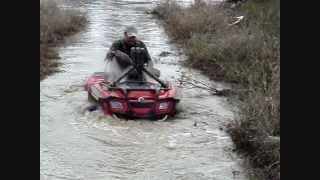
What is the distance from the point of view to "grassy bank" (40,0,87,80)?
1631cm

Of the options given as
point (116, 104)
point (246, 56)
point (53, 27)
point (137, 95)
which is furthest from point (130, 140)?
point (53, 27)

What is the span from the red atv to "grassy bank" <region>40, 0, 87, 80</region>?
4.22 meters

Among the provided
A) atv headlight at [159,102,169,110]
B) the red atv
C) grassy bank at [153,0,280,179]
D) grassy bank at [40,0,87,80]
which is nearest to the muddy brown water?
the red atv

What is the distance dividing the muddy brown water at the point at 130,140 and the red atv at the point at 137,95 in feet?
0.66

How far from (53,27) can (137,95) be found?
1066 centimetres

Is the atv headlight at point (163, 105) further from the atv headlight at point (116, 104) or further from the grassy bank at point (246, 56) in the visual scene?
the grassy bank at point (246, 56)

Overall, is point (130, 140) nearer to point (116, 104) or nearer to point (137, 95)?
point (116, 104)

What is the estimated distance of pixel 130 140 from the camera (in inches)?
384

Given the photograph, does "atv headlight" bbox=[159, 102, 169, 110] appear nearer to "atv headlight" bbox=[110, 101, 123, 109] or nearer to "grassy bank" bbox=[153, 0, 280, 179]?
"atv headlight" bbox=[110, 101, 123, 109]

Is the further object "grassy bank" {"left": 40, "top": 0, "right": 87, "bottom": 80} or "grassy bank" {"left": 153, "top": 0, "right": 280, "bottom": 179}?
"grassy bank" {"left": 40, "top": 0, "right": 87, "bottom": 80}

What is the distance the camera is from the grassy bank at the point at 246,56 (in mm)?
8414

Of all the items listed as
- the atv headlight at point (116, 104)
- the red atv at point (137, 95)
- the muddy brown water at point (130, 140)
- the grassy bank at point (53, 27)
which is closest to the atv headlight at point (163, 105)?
the red atv at point (137, 95)

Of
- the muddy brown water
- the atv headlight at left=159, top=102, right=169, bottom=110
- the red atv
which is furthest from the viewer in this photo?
the atv headlight at left=159, top=102, right=169, bottom=110

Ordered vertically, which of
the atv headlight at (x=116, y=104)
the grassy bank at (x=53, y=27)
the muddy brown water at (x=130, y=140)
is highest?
the atv headlight at (x=116, y=104)
